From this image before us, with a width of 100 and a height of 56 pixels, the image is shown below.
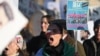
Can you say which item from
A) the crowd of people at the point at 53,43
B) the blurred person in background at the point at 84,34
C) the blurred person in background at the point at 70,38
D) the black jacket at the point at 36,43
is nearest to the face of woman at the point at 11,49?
the crowd of people at the point at 53,43

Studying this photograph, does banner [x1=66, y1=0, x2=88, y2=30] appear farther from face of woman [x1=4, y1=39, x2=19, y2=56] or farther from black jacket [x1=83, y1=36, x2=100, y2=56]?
face of woman [x1=4, y1=39, x2=19, y2=56]

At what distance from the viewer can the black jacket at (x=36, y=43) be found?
449 centimetres

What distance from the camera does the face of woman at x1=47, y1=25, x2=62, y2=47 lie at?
4.46 m

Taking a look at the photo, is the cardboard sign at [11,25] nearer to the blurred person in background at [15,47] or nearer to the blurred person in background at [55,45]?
the blurred person in background at [15,47]

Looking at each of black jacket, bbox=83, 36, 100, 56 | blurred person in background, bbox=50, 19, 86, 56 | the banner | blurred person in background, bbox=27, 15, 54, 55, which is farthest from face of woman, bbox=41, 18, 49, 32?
black jacket, bbox=83, 36, 100, 56

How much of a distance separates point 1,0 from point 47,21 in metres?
0.72

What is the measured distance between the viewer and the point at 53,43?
446cm

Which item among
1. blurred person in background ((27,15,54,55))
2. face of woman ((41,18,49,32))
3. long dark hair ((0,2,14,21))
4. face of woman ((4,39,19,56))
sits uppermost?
long dark hair ((0,2,14,21))

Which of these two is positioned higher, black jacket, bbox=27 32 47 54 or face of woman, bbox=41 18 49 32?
face of woman, bbox=41 18 49 32

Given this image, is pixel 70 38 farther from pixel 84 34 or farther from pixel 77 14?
pixel 77 14

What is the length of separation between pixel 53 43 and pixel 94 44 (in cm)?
57

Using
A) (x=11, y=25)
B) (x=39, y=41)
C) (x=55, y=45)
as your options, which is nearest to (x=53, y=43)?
(x=55, y=45)

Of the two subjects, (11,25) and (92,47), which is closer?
(92,47)

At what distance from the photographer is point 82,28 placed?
4.43m
